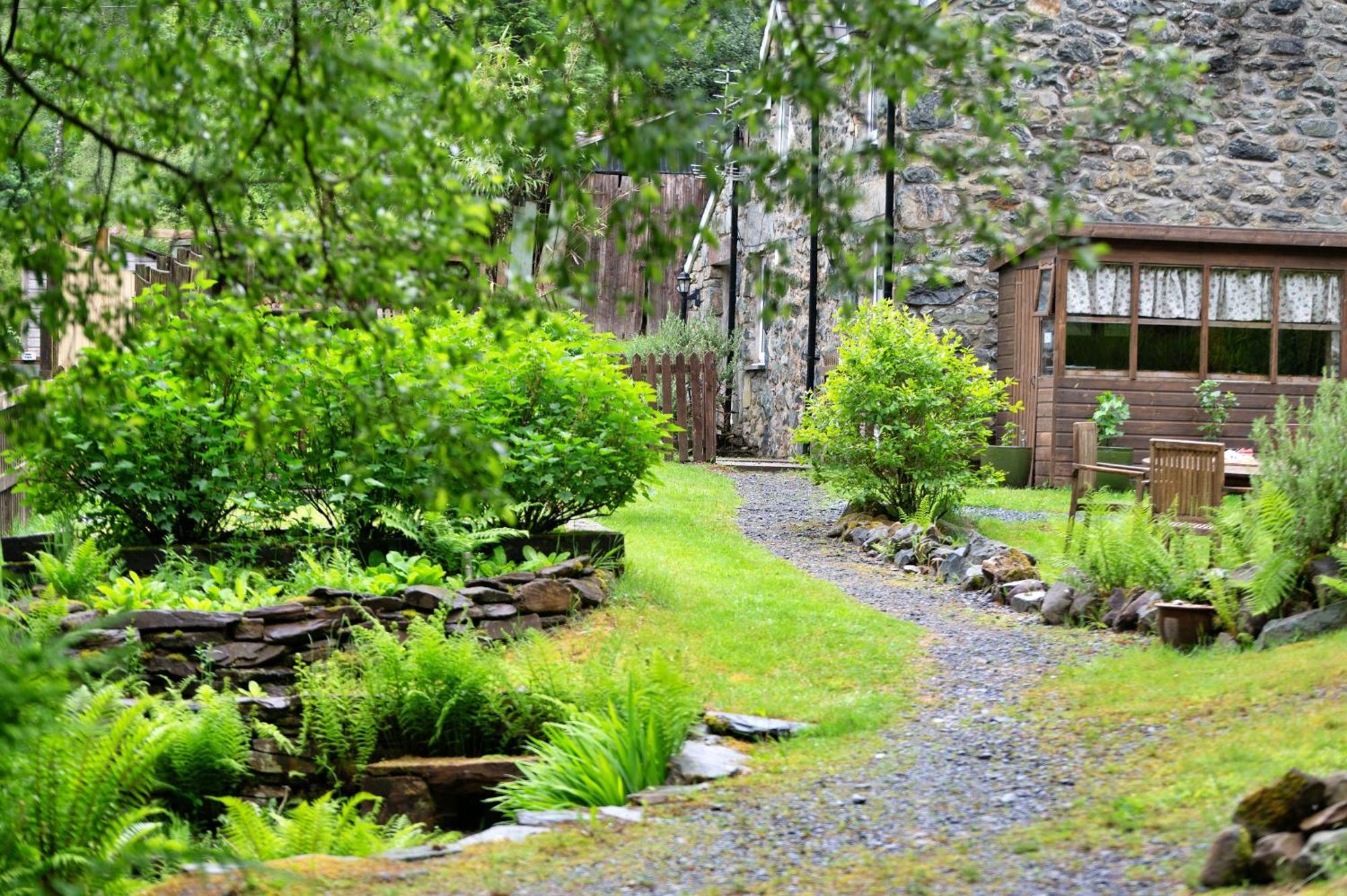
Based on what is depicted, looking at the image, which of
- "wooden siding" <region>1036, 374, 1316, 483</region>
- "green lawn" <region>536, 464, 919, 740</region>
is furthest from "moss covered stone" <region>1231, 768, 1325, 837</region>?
"wooden siding" <region>1036, 374, 1316, 483</region>

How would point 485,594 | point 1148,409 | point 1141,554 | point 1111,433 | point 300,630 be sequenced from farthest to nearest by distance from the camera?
point 1148,409 < point 1111,433 < point 1141,554 < point 485,594 < point 300,630

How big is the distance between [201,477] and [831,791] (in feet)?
15.3

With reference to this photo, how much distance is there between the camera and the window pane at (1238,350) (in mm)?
15930

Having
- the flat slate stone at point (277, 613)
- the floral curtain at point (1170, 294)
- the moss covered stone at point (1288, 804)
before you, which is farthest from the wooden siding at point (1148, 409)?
the moss covered stone at point (1288, 804)

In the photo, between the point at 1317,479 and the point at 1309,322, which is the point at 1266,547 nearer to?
the point at 1317,479

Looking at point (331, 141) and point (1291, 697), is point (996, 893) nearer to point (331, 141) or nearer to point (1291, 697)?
point (1291, 697)

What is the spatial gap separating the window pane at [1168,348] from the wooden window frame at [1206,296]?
5 cm

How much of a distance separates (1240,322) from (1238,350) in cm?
33

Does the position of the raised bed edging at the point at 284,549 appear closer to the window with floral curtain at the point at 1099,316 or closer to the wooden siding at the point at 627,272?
the window with floral curtain at the point at 1099,316

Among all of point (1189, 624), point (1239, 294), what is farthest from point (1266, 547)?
point (1239, 294)

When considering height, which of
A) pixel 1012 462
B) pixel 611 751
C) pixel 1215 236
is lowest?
pixel 611 751

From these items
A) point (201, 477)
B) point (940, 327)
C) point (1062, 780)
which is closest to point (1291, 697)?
point (1062, 780)

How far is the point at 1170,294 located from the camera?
51.5 feet

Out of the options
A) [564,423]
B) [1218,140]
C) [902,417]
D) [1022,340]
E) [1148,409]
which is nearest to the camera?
[564,423]
